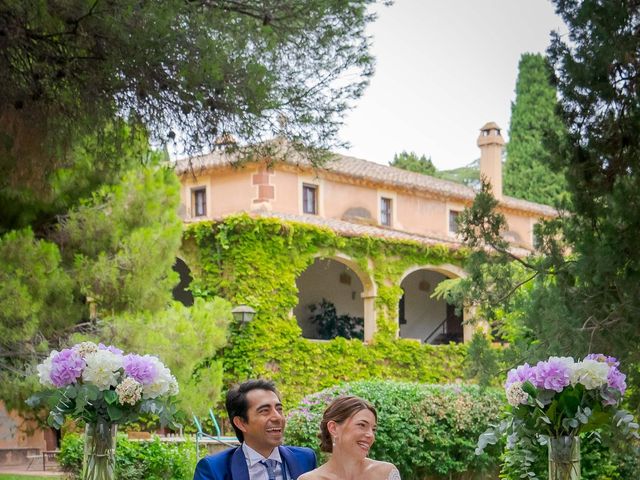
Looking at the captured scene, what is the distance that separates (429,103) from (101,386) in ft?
70.8

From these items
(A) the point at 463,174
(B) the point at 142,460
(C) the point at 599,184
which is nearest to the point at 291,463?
(C) the point at 599,184

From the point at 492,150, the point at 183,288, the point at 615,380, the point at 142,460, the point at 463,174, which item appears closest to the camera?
the point at 615,380

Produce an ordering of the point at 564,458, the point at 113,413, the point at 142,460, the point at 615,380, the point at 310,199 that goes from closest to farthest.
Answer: the point at 564,458
the point at 615,380
the point at 113,413
the point at 142,460
the point at 310,199

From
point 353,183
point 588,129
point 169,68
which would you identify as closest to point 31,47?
point 169,68

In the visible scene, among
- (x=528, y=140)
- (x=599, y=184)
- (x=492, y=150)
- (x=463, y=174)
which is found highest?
(x=463, y=174)

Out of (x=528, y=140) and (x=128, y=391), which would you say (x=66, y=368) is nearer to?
(x=128, y=391)

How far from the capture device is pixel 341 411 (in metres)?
3.04

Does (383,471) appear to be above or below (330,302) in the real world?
below

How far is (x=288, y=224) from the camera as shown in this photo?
62.5 ft

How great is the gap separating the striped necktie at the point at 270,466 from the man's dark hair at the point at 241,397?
5.2 inches

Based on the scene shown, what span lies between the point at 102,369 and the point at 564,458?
1.86 m

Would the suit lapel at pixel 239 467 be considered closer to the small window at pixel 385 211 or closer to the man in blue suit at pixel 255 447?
the man in blue suit at pixel 255 447

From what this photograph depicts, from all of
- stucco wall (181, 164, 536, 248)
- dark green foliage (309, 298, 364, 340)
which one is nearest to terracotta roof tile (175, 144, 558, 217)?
stucco wall (181, 164, 536, 248)

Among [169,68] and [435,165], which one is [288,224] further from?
[435,165]
